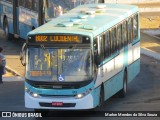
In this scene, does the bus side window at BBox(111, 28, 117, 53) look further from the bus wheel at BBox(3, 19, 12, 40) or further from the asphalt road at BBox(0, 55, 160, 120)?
the bus wheel at BBox(3, 19, 12, 40)

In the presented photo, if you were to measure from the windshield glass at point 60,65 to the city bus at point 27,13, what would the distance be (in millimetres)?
13929

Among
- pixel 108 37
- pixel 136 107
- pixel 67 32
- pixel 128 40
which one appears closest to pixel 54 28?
pixel 67 32

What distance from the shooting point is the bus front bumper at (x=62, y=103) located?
19.4 m

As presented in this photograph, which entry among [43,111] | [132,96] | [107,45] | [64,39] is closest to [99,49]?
[107,45]

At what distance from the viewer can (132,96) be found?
2530cm

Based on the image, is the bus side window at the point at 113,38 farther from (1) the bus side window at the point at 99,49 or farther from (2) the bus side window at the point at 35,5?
(2) the bus side window at the point at 35,5

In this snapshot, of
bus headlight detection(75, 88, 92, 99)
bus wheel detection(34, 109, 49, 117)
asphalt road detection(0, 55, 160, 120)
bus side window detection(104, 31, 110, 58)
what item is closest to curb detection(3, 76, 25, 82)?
asphalt road detection(0, 55, 160, 120)

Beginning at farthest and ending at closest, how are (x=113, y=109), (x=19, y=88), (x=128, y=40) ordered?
(x=19, y=88)
(x=128, y=40)
(x=113, y=109)

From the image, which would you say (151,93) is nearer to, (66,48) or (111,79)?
(111,79)

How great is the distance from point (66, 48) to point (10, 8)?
1947 centimetres

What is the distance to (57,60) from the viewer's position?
19.8 m

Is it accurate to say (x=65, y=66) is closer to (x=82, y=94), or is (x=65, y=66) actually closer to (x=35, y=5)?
(x=82, y=94)

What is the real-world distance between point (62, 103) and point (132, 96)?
6316 millimetres

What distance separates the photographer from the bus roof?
2027 cm
